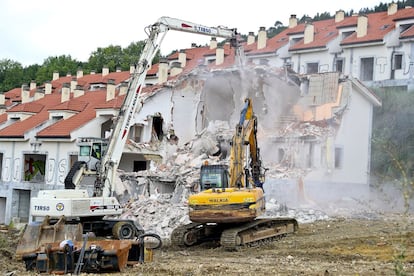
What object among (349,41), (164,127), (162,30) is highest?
(349,41)

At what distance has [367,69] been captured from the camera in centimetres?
4416

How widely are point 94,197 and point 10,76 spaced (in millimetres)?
65066

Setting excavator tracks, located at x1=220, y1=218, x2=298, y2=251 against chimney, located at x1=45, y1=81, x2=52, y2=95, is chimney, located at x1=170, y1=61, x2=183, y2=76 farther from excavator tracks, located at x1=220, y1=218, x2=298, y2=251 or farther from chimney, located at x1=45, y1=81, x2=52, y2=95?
excavator tracks, located at x1=220, y1=218, x2=298, y2=251

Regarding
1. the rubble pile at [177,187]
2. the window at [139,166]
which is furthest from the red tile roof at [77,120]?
the rubble pile at [177,187]

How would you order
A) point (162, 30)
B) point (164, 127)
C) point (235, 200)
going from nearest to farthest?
point (235, 200) < point (162, 30) < point (164, 127)

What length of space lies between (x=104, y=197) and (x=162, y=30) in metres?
6.90

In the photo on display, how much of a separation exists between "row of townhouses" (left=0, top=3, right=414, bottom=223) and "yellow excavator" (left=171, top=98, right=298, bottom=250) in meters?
10.7

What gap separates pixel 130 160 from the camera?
36656mm

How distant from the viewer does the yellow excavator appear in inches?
715

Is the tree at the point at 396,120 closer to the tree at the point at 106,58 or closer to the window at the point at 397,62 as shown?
the window at the point at 397,62

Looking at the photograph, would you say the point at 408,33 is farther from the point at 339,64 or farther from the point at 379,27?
the point at 339,64

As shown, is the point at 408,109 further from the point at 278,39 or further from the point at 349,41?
the point at 278,39

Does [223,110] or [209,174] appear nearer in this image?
[209,174]

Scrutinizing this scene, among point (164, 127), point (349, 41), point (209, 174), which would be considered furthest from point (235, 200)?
point (349, 41)
